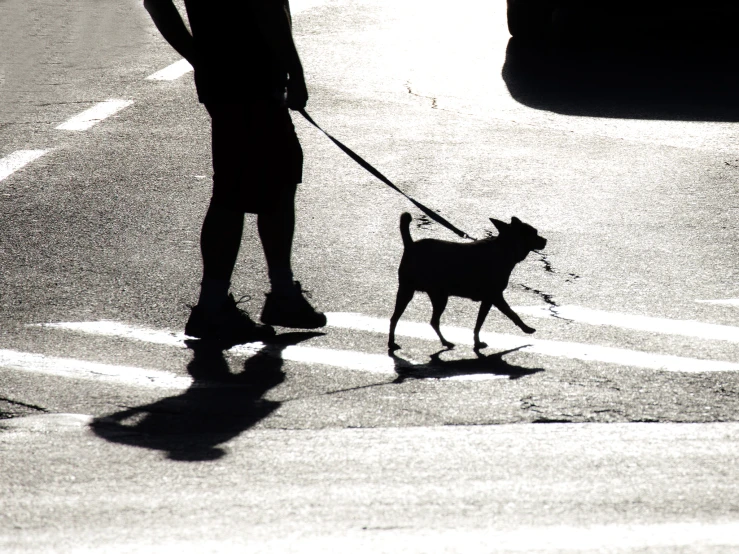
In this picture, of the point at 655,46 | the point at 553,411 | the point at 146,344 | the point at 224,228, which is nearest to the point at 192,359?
the point at 146,344

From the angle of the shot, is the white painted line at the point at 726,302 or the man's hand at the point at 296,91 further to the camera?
the white painted line at the point at 726,302

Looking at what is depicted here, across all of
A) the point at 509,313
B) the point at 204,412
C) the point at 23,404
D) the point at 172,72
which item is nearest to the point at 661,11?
the point at 172,72

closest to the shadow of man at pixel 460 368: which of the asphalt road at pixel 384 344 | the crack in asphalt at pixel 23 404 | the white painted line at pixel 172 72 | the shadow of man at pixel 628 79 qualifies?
the asphalt road at pixel 384 344

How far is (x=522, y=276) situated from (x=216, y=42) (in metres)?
2.06

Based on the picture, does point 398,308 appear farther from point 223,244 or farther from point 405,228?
point 223,244

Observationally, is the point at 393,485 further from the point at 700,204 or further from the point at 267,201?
the point at 700,204

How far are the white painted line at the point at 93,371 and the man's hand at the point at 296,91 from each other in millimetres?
1382

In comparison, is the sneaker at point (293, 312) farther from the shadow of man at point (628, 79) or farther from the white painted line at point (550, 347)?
the shadow of man at point (628, 79)

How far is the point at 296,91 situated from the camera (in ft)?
18.9

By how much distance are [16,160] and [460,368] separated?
522cm

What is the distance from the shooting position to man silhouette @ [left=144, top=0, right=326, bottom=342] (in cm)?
571

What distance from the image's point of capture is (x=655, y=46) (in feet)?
45.9

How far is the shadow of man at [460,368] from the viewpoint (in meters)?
5.21

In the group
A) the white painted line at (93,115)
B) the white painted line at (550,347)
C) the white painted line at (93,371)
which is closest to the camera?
the white painted line at (93,371)
